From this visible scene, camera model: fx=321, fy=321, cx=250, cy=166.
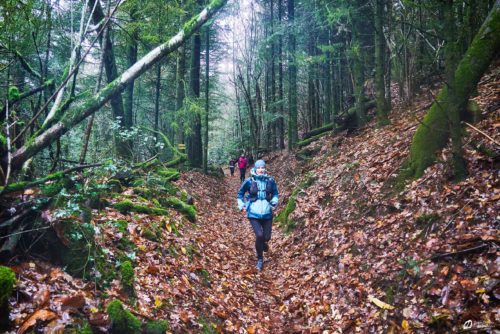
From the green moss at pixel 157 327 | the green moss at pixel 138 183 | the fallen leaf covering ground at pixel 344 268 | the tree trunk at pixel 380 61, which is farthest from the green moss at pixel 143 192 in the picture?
the tree trunk at pixel 380 61

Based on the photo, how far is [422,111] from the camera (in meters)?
10.7

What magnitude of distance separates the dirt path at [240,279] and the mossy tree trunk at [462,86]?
3.86 meters

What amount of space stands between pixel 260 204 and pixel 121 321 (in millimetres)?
4702

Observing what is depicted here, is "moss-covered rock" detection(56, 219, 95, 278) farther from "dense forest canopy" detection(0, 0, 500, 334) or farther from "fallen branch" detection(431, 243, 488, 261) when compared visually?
"fallen branch" detection(431, 243, 488, 261)

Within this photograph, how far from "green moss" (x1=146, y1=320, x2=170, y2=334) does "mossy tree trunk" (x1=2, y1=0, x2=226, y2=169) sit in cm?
266

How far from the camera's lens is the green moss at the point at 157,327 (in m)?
3.83

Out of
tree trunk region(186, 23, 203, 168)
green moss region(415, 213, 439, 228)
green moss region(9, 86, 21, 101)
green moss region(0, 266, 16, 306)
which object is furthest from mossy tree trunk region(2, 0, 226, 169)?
tree trunk region(186, 23, 203, 168)

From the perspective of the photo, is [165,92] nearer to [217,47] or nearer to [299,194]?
[217,47]

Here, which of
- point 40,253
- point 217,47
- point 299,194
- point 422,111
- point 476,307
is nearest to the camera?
point 476,307

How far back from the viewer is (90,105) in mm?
4762

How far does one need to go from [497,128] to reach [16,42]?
817 centimetres

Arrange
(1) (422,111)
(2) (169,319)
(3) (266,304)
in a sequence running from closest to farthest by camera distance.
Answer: (2) (169,319), (3) (266,304), (1) (422,111)

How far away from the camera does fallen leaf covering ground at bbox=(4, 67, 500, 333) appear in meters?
3.67

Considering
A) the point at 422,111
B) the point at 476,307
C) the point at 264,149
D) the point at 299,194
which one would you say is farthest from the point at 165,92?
the point at 476,307
